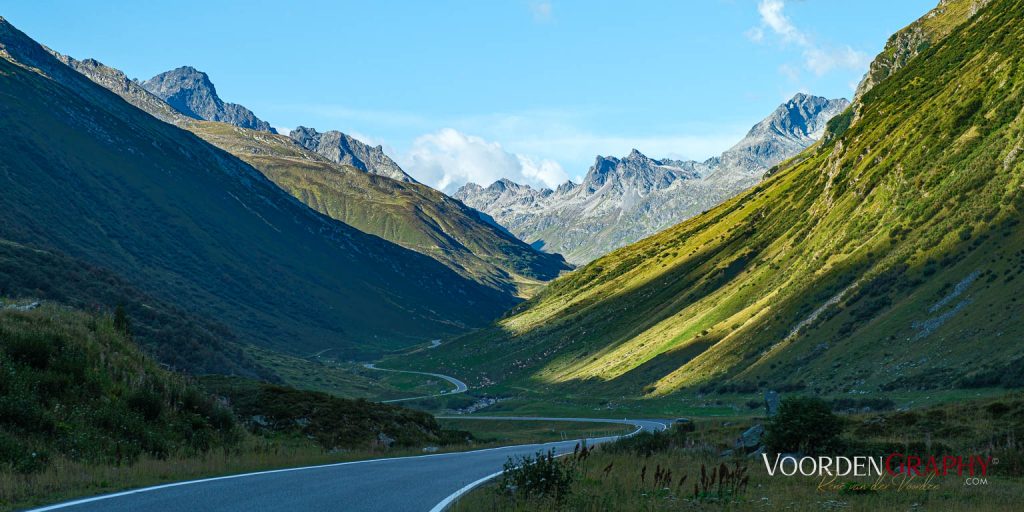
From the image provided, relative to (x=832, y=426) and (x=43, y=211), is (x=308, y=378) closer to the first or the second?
(x=43, y=211)

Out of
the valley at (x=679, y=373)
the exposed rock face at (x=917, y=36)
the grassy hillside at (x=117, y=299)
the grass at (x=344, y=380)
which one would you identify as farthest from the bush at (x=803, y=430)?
the exposed rock face at (x=917, y=36)

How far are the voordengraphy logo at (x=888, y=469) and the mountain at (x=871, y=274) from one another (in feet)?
87.4

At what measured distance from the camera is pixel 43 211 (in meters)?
182

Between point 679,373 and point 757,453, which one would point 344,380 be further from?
point 757,453

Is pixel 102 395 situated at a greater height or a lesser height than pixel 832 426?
lesser

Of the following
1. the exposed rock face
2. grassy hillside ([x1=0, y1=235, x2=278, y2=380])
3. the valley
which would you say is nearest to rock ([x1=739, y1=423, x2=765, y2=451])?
the valley

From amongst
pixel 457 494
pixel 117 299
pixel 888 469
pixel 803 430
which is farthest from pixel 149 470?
pixel 117 299

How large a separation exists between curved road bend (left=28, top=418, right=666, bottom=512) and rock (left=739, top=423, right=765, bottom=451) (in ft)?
31.8

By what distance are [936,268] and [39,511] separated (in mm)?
68358

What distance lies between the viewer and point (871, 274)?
72.8 m

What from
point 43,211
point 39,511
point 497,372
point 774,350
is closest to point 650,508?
point 39,511

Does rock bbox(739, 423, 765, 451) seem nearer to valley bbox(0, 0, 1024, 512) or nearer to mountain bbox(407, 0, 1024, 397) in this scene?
valley bbox(0, 0, 1024, 512)

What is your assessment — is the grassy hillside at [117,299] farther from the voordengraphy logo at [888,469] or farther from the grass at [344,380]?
the voordengraphy logo at [888,469]

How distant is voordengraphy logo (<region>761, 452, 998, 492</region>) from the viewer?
17.2 meters
